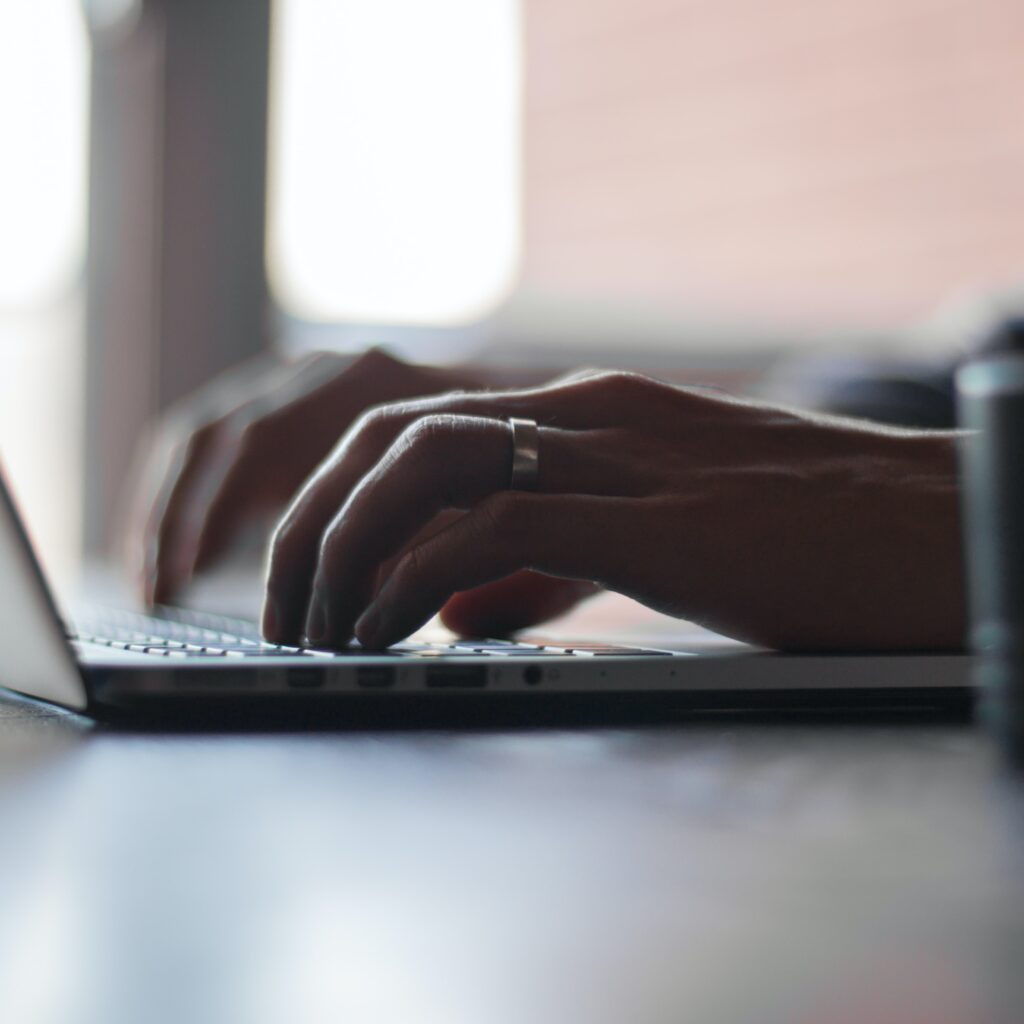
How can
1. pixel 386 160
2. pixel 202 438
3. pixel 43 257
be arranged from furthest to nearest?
pixel 386 160 → pixel 43 257 → pixel 202 438

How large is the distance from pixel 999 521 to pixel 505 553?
0.26m

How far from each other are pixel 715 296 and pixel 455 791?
3.11 meters

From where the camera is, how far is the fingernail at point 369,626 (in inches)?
22.3

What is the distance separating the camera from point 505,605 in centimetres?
69

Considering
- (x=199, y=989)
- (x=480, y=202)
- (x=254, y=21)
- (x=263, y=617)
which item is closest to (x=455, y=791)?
(x=199, y=989)

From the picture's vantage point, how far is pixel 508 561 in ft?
1.83

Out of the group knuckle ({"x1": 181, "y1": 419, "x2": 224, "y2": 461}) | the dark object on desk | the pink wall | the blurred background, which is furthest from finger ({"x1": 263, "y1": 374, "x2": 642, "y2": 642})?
the pink wall

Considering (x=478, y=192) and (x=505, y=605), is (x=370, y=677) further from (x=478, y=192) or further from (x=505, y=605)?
(x=478, y=192)

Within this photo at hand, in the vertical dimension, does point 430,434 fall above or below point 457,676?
above

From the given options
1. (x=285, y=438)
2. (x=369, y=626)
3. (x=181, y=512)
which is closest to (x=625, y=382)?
(x=369, y=626)

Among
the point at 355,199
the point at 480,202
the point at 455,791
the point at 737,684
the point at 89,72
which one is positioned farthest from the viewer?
the point at 480,202

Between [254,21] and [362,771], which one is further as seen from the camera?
[254,21]

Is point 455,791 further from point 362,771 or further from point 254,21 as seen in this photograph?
point 254,21

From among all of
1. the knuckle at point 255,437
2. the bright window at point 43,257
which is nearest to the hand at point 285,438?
the knuckle at point 255,437
